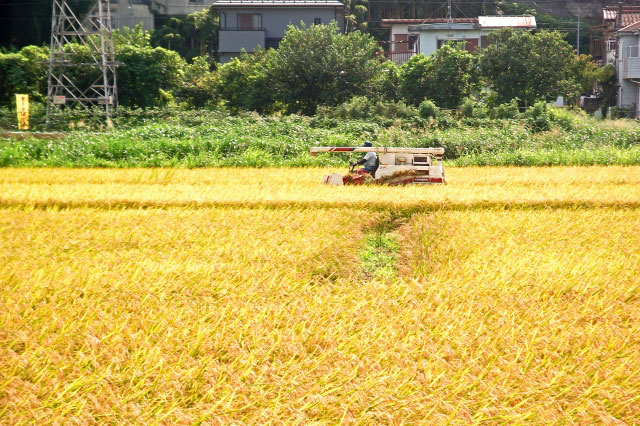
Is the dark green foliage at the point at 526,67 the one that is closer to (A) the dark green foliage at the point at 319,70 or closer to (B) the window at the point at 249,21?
(A) the dark green foliage at the point at 319,70

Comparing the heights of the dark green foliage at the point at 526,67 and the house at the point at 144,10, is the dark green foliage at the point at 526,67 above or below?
below

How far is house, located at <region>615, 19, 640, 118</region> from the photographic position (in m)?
30.1

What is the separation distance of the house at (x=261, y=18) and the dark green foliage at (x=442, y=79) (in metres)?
8.03

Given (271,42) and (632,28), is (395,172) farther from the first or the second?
(271,42)

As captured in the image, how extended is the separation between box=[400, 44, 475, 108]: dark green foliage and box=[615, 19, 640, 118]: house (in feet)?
25.8

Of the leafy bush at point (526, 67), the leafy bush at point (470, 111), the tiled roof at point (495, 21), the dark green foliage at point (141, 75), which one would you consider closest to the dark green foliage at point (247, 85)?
the dark green foliage at point (141, 75)

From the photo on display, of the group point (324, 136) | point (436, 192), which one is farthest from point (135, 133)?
point (436, 192)

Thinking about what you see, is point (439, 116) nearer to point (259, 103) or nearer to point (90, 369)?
point (259, 103)

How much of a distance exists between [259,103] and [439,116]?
21.8 ft

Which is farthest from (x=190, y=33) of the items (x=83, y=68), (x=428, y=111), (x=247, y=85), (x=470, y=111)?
(x=470, y=111)

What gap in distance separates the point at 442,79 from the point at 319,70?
3.93 meters

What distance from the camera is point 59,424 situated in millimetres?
3143

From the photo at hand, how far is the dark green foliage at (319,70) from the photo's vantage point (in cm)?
2558

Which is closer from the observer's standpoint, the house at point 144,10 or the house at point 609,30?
the house at point 609,30
